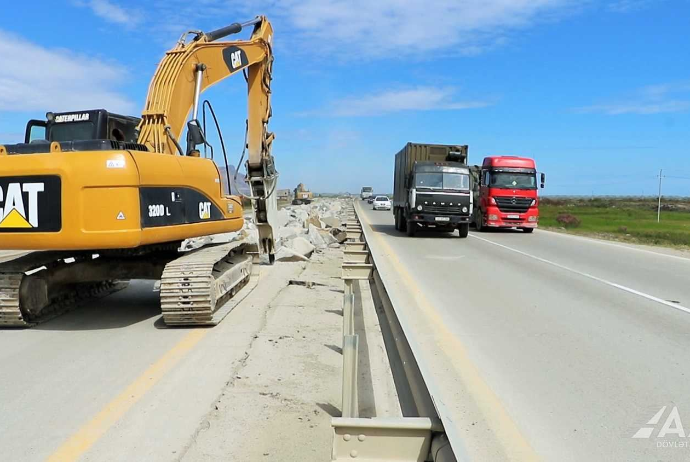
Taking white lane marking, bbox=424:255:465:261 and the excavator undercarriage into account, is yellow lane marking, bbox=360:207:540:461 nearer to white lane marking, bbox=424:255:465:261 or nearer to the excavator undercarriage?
the excavator undercarriage

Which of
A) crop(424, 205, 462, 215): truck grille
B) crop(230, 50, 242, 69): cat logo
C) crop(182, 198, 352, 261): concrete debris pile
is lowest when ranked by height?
crop(182, 198, 352, 261): concrete debris pile

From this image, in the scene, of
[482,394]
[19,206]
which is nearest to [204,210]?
[19,206]

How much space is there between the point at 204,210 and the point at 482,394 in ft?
15.7

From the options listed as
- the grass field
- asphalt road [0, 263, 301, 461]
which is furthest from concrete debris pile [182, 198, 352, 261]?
the grass field

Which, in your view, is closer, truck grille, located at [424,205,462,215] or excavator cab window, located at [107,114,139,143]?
excavator cab window, located at [107,114,139,143]

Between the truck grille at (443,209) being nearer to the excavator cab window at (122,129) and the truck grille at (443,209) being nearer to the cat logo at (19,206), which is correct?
the excavator cab window at (122,129)

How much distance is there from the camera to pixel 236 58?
10.8 metres

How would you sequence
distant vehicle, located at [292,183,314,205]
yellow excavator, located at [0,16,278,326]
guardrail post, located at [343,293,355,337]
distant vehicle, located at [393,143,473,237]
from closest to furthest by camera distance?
guardrail post, located at [343,293,355,337] < yellow excavator, located at [0,16,278,326] < distant vehicle, located at [393,143,473,237] < distant vehicle, located at [292,183,314,205]

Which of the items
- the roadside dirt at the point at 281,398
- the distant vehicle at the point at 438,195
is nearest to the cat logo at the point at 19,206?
the roadside dirt at the point at 281,398

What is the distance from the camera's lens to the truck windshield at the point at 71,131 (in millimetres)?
8359

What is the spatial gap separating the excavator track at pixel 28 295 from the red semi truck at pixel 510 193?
21032 millimetres

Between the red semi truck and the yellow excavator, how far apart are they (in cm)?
1819

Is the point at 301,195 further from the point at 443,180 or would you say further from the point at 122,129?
the point at 122,129

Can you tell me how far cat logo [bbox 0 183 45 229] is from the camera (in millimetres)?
6961
